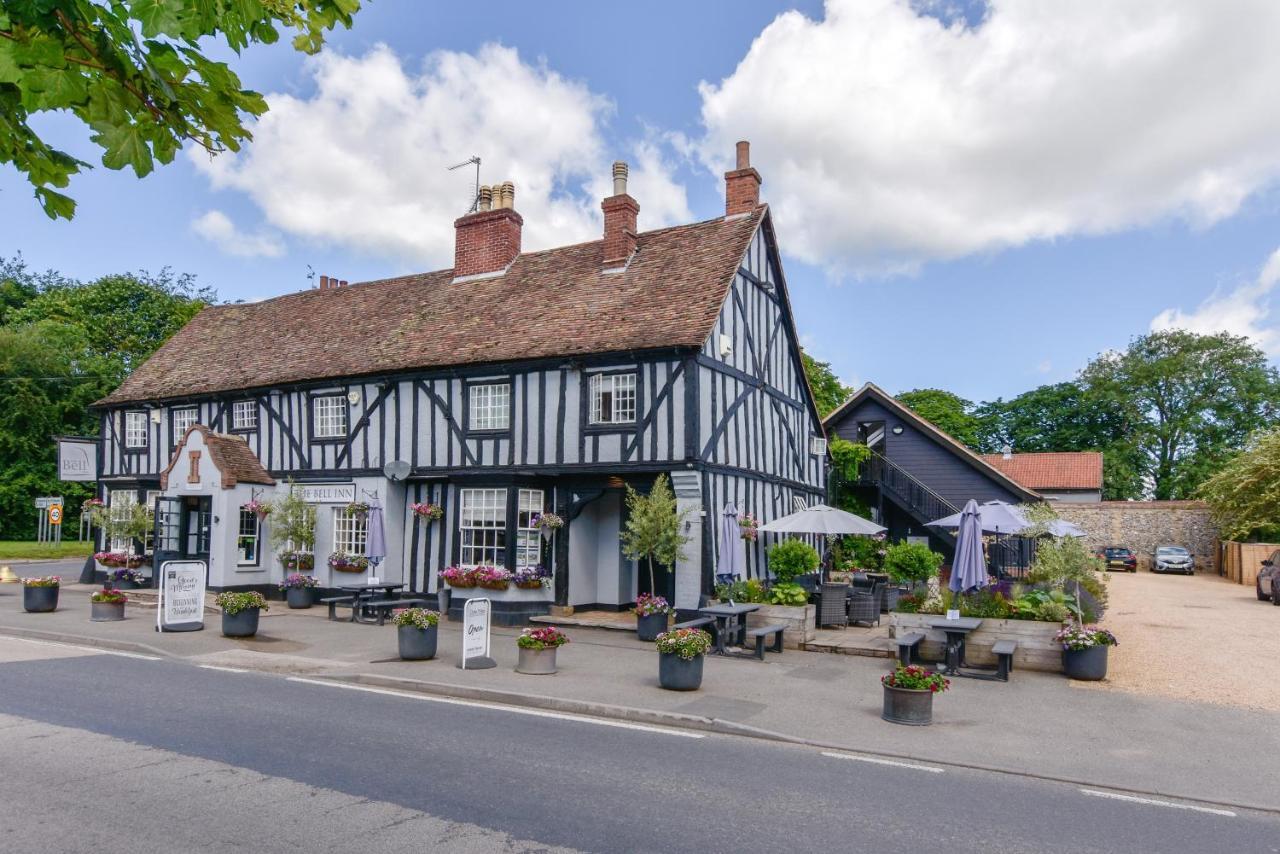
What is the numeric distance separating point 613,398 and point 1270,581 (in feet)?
65.7

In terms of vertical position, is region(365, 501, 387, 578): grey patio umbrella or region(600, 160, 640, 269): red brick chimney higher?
region(600, 160, 640, 269): red brick chimney

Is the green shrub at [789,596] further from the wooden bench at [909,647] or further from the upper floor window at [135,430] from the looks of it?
the upper floor window at [135,430]

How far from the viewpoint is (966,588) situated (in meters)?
13.2

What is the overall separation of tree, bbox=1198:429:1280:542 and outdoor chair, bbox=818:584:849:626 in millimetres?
25176

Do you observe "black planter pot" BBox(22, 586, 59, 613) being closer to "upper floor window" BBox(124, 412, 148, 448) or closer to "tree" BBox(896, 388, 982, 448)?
"upper floor window" BBox(124, 412, 148, 448)

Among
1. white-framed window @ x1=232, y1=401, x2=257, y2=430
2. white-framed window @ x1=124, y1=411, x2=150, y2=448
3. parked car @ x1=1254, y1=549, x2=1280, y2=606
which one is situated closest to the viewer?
white-framed window @ x1=232, y1=401, x2=257, y2=430

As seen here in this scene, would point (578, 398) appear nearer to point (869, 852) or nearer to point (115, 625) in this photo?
point (115, 625)

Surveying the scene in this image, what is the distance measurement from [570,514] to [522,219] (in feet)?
30.6

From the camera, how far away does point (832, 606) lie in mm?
16922

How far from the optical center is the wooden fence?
31969 millimetres

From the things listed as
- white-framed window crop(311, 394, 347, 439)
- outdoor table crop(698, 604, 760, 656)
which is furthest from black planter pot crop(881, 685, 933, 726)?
white-framed window crop(311, 394, 347, 439)

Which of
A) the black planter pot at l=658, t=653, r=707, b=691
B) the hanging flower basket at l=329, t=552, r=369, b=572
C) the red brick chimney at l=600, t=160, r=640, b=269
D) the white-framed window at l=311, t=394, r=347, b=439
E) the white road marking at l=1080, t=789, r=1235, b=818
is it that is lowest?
the white road marking at l=1080, t=789, r=1235, b=818

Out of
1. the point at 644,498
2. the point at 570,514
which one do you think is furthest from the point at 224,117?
the point at 570,514

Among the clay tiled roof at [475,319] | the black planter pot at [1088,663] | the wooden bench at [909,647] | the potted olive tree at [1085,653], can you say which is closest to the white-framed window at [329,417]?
the clay tiled roof at [475,319]
